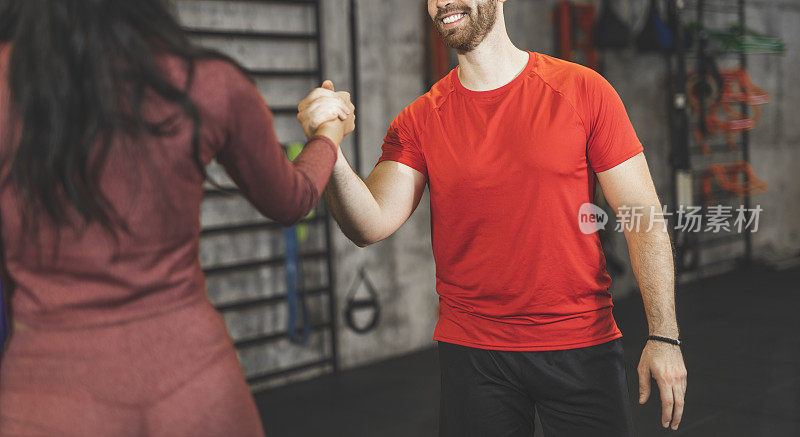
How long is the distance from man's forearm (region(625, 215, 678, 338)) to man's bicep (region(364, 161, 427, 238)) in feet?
1.74

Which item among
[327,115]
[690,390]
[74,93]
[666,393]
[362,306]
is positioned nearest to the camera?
[74,93]

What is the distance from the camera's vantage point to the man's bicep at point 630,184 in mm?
1855

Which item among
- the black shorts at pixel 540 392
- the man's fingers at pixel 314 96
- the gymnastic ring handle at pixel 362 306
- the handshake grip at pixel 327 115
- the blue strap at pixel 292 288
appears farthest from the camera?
the gymnastic ring handle at pixel 362 306

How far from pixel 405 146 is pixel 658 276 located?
0.67 m

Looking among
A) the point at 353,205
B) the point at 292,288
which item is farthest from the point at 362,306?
the point at 353,205

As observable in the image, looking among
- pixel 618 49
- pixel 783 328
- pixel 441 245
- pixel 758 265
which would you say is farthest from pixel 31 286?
pixel 758 265

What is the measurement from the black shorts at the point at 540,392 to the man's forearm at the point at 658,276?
0.37ft

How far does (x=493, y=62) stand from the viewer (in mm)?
1979

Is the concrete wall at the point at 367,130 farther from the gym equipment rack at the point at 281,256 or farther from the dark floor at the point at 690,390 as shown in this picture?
the dark floor at the point at 690,390

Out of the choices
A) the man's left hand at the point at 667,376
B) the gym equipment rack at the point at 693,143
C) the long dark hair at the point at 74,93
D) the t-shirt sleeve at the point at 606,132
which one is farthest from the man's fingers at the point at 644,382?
the gym equipment rack at the point at 693,143

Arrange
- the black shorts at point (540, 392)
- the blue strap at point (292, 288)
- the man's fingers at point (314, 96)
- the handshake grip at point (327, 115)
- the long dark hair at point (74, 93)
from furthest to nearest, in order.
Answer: the blue strap at point (292, 288)
the black shorts at point (540, 392)
the man's fingers at point (314, 96)
the handshake grip at point (327, 115)
the long dark hair at point (74, 93)

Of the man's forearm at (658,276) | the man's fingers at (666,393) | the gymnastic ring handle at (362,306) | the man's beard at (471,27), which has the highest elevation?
the man's beard at (471,27)

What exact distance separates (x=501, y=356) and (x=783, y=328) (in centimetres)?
414
